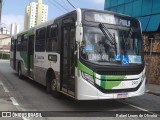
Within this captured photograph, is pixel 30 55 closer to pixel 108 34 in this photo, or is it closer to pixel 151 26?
pixel 108 34

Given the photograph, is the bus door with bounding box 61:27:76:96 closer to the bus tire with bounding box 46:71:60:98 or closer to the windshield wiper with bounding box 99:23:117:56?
the windshield wiper with bounding box 99:23:117:56

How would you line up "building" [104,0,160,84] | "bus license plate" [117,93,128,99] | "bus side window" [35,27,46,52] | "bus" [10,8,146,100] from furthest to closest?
"building" [104,0,160,84], "bus side window" [35,27,46,52], "bus license plate" [117,93,128,99], "bus" [10,8,146,100]

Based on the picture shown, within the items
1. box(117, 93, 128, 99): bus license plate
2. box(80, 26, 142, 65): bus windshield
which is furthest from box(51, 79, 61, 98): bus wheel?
box(117, 93, 128, 99): bus license plate

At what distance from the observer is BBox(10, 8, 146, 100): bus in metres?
10.0

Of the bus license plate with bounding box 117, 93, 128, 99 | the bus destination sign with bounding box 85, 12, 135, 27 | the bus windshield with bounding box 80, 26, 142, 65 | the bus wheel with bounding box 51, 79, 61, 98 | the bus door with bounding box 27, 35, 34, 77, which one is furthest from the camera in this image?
the bus door with bounding box 27, 35, 34, 77

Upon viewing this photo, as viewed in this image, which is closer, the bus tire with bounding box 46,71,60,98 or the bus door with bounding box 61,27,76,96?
the bus door with bounding box 61,27,76,96

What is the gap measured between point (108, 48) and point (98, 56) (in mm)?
445

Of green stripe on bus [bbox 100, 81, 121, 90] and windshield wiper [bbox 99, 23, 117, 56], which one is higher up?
windshield wiper [bbox 99, 23, 117, 56]

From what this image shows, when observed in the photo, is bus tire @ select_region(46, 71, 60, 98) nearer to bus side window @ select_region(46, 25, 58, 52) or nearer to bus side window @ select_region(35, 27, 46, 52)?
bus side window @ select_region(46, 25, 58, 52)

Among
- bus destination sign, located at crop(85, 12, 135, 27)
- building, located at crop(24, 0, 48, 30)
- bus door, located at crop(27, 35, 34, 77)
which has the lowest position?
bus door, located at crop(27, 35, 34, 77)

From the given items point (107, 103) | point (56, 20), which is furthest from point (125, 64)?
point (56, 20)

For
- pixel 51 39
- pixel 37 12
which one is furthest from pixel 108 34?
pixel 37 12

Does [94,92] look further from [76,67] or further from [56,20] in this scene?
[56,20]

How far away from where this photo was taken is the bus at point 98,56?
1002cm
